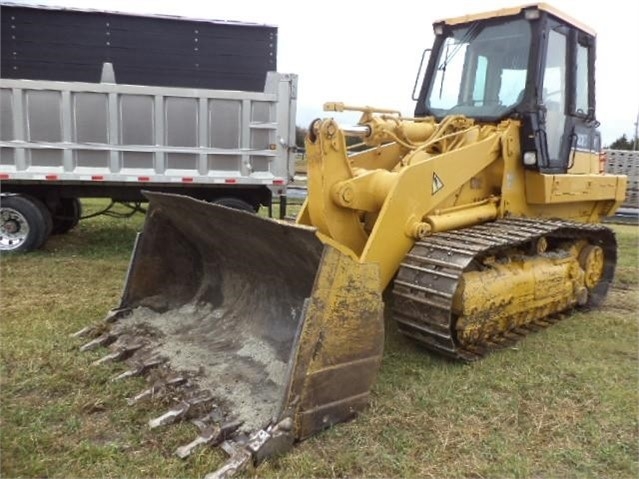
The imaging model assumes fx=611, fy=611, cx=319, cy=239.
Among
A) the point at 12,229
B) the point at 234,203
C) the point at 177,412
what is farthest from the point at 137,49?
the point at 177,412

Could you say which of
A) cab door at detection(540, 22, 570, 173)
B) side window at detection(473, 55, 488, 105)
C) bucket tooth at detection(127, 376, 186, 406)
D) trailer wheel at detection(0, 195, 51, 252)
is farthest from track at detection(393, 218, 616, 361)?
trailer wheel at detection(0, 195, 51, 252)

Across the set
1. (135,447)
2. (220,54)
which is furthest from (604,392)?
(220,54)

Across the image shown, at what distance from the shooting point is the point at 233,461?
109 inches

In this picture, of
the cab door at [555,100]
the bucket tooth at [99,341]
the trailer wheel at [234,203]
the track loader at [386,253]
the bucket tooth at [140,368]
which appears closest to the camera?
the track loader at [386,253]

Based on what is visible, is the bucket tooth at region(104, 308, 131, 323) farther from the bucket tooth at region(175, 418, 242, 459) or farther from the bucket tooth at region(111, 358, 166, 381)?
the bucket tooth at region(175, 418, 242, 459)

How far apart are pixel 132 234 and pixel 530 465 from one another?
730 centimetres

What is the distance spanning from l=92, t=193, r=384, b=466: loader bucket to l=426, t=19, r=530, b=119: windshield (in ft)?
8.00

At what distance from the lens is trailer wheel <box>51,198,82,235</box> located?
8266 millimetres

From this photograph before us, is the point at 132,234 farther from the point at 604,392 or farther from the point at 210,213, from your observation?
the point at 604,392

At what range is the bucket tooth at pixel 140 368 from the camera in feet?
11.9

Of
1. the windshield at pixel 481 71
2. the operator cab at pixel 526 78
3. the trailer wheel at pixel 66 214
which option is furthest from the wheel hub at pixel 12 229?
the windshield at pixel 481 71

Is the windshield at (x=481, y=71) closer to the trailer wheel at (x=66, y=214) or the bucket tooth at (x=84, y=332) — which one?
the bucket tooth at (x=84, y=332)

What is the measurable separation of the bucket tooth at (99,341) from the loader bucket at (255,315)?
0.05 m

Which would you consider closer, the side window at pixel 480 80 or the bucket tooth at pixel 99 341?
the bucket tooth at pixel 99 341
